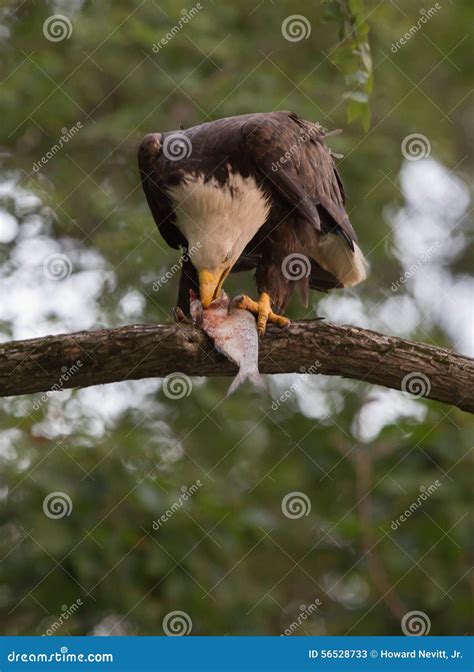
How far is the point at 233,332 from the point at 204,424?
10.2 feet

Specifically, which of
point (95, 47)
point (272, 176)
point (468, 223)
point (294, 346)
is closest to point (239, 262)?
point (272, 176)

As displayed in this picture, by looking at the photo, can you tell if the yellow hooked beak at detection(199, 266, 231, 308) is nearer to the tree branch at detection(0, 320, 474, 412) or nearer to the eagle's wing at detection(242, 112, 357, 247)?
the tree branch at detection(0, 320, 474, 412)

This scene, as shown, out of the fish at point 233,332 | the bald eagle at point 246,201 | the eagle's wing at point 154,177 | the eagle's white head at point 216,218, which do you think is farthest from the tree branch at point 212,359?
the eagle's wing at point 154,177

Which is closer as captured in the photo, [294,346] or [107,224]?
[294,346]

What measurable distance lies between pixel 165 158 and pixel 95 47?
2.32 meters

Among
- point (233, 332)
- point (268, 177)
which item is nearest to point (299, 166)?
point (268, 177)

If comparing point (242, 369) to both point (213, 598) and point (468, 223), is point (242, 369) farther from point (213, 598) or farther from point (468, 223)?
point (468, 223)

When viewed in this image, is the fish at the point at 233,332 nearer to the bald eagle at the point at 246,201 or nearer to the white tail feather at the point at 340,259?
the bald eagle at the point at 246,201

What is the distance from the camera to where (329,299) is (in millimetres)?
8406

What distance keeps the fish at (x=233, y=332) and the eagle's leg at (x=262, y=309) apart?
2 centimetres

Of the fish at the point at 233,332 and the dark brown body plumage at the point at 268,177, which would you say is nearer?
the fish at the point at 233,332

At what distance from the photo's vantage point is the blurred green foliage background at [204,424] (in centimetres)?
657

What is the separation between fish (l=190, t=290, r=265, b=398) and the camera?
4.69 m

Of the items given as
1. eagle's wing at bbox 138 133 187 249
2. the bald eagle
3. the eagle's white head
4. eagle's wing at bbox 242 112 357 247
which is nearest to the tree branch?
the bald eagle
